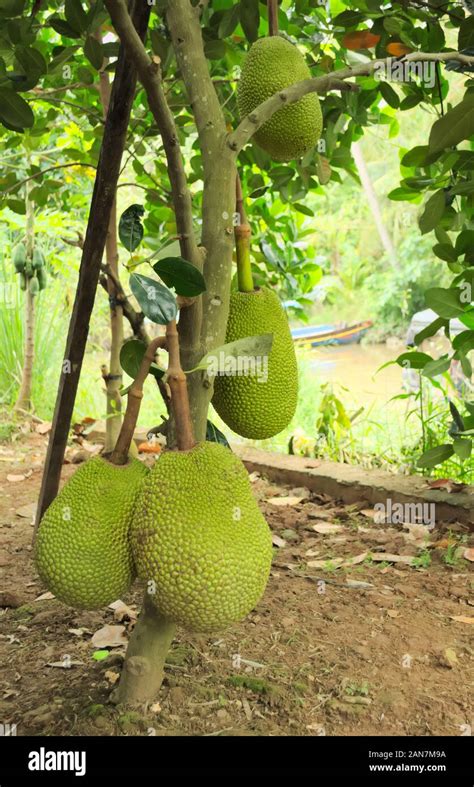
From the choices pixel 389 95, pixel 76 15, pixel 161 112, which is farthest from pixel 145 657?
pixel 389 95

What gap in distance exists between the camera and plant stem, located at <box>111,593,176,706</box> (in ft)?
3.20

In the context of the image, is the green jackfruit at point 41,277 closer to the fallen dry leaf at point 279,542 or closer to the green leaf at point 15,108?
the fallen dry leaf at point 279,542

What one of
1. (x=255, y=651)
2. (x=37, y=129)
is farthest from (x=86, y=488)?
(x=37, y=129)

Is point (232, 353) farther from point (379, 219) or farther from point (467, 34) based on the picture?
point (379, 219)

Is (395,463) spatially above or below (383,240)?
below

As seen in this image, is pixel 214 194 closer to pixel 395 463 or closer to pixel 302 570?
pixel 302 570

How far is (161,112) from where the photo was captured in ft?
2.77

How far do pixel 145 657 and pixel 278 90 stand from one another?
28.7 inches

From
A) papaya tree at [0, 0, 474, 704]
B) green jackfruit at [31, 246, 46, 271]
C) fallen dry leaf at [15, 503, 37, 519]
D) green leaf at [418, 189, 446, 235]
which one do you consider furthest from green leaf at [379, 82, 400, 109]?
green jackfruit at [31, 246, 46, 271]

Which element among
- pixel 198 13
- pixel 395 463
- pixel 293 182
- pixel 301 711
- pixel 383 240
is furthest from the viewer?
pixel 383 240

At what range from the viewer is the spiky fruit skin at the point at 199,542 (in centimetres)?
77

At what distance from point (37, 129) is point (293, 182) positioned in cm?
63

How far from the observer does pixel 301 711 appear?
1.06 m

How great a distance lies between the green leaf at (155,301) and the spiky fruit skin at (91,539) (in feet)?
0.58
